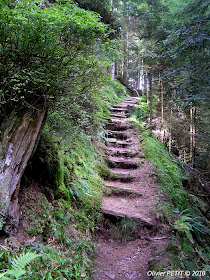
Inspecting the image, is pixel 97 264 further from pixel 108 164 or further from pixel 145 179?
pixel 108 164

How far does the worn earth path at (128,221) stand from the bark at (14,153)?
76.5 inches

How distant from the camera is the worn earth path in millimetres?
3794

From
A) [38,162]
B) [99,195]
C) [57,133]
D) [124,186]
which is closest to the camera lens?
[38,162]

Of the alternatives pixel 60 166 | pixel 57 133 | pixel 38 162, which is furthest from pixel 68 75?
pixel 60 166

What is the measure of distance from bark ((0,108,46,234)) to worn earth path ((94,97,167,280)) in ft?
6.38

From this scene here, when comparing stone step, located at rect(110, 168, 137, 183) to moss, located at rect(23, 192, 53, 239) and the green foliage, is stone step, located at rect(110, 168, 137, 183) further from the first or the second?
the green foliage

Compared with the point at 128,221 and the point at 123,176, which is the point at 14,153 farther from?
the point at 123,176

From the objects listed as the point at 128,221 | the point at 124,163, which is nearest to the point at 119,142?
the point at 124,163

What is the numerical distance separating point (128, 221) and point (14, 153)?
334 cm

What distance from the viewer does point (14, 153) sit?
9.80 ft

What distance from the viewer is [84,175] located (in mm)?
5887

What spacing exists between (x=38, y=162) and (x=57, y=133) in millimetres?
824

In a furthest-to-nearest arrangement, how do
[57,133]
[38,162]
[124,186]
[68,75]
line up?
1. [124,186]
2. [57,133]
3. [38,162]
4. [68,75]

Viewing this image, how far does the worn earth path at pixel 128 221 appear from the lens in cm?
379
